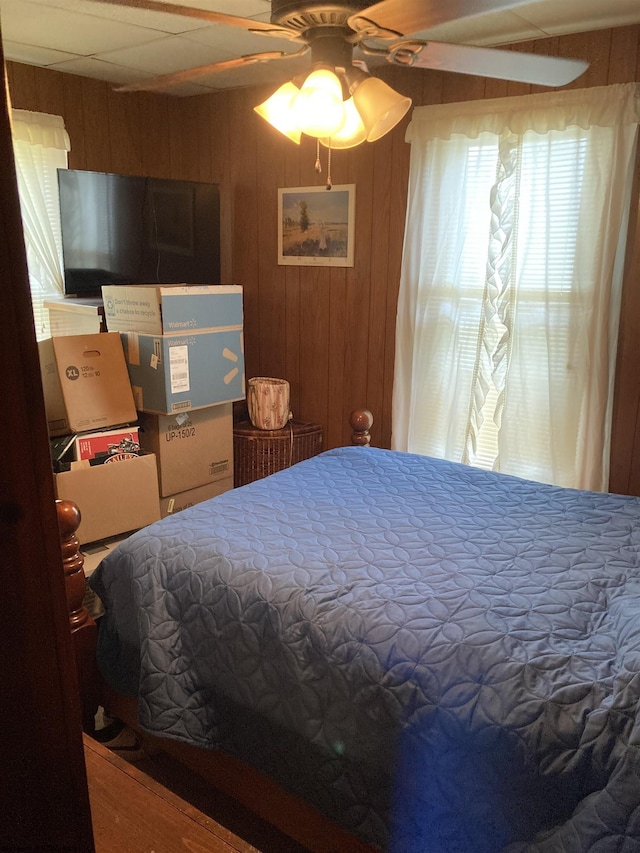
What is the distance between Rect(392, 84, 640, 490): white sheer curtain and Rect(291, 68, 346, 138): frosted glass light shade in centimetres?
163

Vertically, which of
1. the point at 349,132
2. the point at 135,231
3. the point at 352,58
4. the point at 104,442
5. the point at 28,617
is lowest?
the point at 104,442

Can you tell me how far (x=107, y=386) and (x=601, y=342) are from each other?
2194mm

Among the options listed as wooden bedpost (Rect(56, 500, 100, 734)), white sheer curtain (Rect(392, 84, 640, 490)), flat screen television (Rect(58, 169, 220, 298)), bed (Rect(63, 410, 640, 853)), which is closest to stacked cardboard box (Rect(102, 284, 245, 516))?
flat screen television (Rect(58, 169, 220, 298))

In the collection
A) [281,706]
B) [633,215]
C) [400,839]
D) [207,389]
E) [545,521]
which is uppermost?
[633,215]

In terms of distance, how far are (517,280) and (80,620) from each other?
7.77 ft

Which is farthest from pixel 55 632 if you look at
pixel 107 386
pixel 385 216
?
pixel 385 216

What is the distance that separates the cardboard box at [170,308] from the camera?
305 cm

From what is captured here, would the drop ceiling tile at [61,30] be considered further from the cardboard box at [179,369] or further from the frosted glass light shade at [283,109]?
the frosted glass light shade at [283,109]

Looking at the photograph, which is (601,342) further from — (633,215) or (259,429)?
(259,429)

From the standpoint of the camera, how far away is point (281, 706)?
1646 mm

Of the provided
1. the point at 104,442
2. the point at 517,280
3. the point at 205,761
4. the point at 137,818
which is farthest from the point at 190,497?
the point at 137,818

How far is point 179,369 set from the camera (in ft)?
10.3

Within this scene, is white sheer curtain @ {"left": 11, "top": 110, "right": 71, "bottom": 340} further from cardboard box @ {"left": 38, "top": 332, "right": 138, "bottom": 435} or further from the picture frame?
the picture frame

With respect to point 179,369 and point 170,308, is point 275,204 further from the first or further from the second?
point 179,369
